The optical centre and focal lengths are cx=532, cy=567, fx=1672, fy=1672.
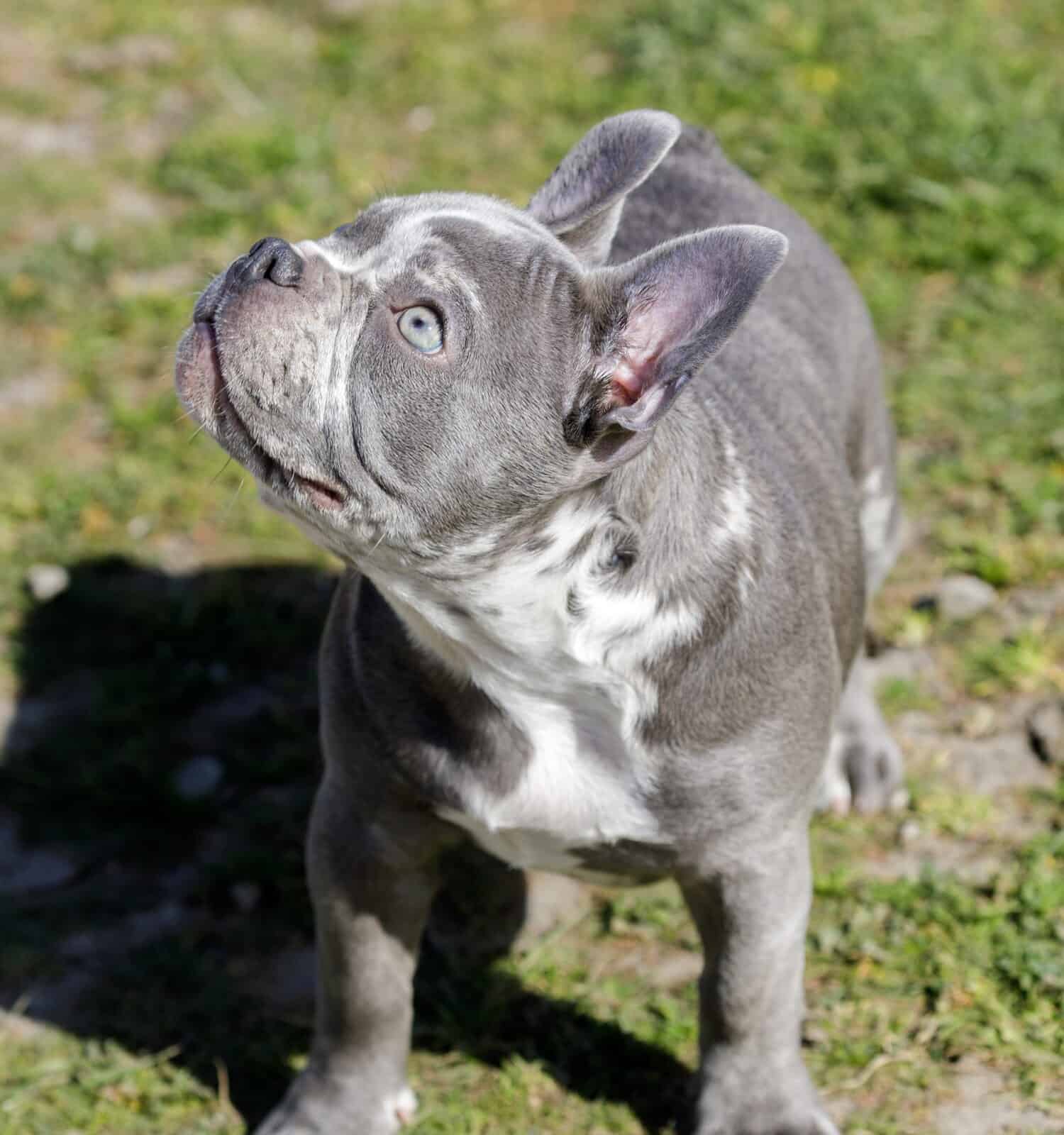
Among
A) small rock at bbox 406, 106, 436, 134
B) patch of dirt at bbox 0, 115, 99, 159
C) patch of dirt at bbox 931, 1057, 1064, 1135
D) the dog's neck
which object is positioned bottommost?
patch of dirt at bbox 931, 1057, 1064, 1135

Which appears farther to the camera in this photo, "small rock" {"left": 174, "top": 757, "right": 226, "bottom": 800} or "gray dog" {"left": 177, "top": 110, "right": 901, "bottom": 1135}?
"small rock" {"left": 174, "top": 757, "right": 226, "bottom": 800}

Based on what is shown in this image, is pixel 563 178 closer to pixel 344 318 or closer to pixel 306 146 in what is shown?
pixel 344 318

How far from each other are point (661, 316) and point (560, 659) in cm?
76

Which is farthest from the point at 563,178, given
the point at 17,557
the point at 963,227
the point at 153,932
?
the point at 963,227

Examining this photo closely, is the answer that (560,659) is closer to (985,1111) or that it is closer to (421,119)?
(985,1111)

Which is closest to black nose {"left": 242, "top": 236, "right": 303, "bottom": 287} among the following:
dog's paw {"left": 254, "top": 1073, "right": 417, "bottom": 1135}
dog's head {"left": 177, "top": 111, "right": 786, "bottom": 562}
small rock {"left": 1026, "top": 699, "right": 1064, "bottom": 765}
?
dog's head {"left": 177, "top": 111, "right": 786, "bottom": 562}

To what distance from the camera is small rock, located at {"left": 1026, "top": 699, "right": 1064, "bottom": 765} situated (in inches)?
203

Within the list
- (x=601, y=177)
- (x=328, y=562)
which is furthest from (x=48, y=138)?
(x=601, y=177)

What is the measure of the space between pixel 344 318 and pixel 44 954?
2584 mm

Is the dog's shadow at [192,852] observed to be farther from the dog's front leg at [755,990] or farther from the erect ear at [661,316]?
the erect ear at [661,316]

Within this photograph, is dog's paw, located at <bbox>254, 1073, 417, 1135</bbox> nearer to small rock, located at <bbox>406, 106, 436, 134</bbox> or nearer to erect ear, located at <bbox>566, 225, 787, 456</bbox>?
erect ear, located at <bbox>566, 225, 787, 456</bbox>

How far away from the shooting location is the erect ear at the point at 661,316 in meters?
3.07

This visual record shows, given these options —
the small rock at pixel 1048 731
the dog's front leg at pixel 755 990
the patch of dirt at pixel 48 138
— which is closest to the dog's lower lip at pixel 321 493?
the dog's front leg at pixel 755 990

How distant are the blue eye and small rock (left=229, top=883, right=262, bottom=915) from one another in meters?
2.45
